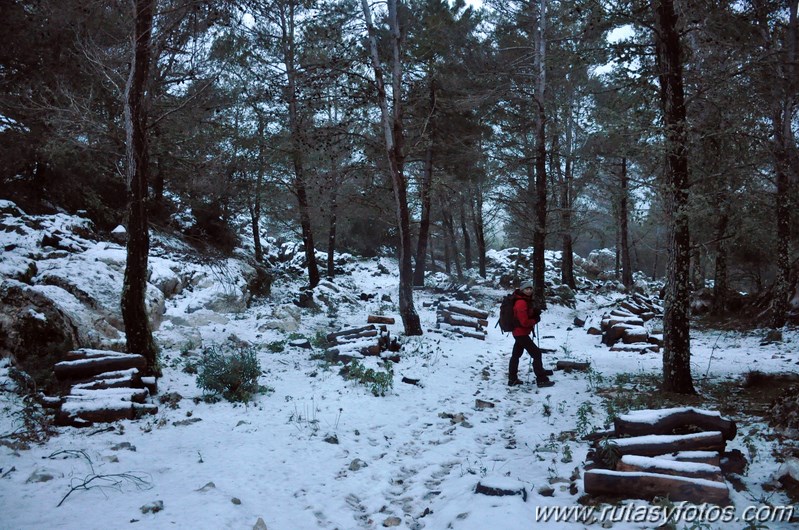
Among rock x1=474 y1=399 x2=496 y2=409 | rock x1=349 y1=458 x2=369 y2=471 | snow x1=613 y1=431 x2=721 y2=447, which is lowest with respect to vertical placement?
rock x1=349 y1=458 x2=369 y2=471

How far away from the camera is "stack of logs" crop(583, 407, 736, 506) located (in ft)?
11.5

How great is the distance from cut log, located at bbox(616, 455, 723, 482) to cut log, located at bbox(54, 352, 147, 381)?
6583 millimetres

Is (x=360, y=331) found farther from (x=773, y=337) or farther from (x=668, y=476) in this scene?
(x=773, y=337)

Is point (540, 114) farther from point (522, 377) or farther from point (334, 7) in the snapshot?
point (522, 377)

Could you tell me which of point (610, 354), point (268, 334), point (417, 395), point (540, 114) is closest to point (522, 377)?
point (417, 395)

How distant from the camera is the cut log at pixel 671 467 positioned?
3.60 metres

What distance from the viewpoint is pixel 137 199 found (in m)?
7.14

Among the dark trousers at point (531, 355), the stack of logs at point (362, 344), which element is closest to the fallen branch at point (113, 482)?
the stack of logs at point (362, 344)

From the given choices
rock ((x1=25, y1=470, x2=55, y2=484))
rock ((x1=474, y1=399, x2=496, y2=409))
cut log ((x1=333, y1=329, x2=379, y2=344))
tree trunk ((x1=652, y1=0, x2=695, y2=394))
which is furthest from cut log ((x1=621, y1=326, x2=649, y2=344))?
rock ((x1=25, y1=470, x2=55, y2=484))

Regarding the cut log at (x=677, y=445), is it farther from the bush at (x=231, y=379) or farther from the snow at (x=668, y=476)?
the bush at (x=231, y=379)

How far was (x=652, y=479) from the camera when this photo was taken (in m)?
3.61

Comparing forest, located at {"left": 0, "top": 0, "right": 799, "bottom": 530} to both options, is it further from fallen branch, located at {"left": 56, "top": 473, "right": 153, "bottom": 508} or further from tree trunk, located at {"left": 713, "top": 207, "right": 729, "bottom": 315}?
tree trunk, located at {"left": 713, "top": 207, "right": 729, "bottom": 315}

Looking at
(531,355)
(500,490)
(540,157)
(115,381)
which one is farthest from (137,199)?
(540,157)

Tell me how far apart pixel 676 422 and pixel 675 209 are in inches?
148
